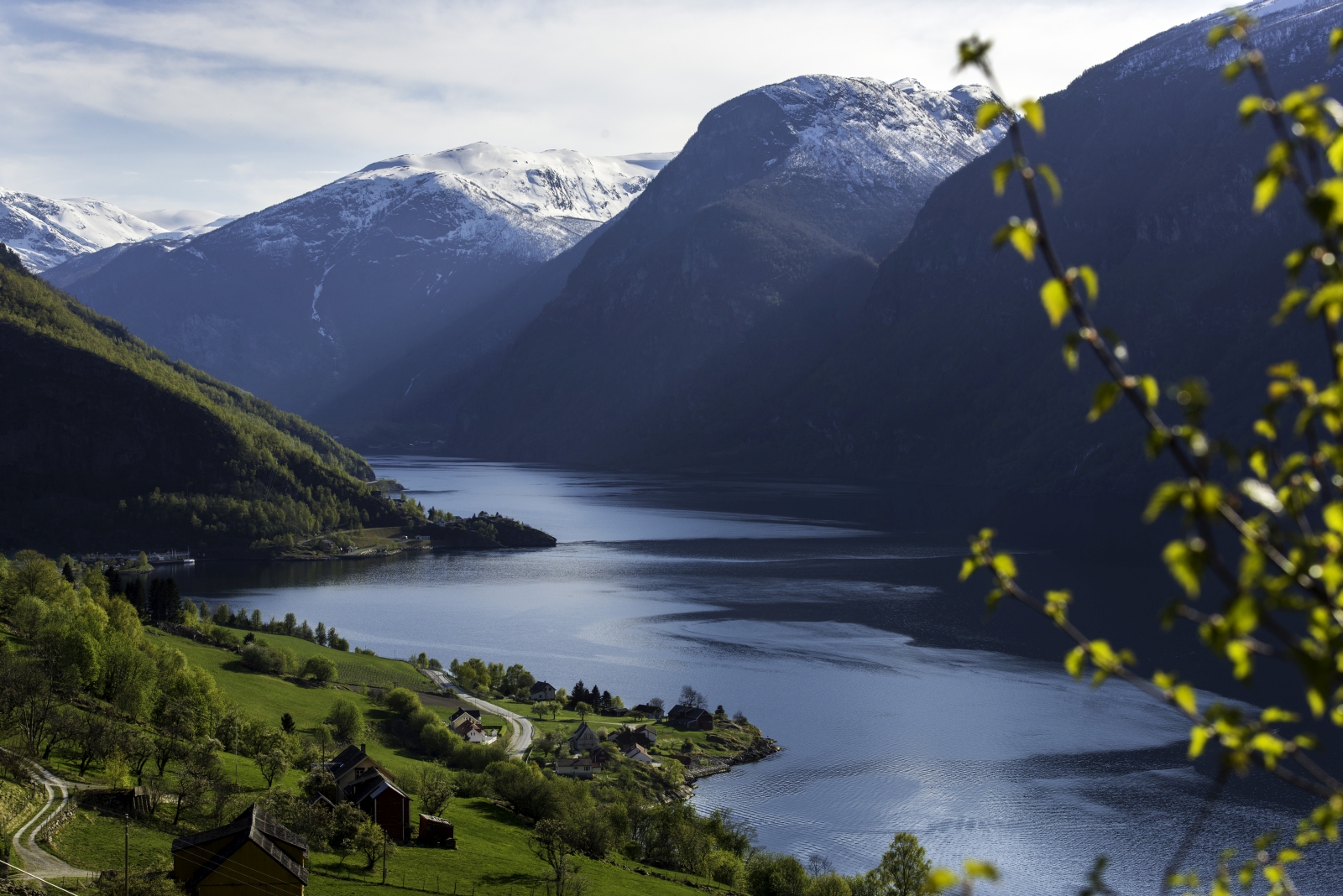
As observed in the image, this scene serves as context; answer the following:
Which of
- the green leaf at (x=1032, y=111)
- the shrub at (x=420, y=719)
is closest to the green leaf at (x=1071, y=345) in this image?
the green leaf at (x=1032, y=111)

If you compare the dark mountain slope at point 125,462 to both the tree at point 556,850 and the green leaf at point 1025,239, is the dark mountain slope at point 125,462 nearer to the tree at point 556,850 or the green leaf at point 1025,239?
the tree at point 556,850

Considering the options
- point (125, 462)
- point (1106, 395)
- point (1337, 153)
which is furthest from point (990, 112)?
point (125, 462)

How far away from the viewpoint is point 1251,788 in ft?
196

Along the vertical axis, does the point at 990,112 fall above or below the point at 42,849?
above

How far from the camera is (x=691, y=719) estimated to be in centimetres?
7156

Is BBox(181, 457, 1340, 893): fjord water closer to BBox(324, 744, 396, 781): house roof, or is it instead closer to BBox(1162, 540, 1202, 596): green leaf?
BBox(324, 744, 396, 781): house roof

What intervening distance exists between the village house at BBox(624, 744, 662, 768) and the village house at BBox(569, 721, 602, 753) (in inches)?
78.7

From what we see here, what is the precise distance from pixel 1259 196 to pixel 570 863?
43439mm

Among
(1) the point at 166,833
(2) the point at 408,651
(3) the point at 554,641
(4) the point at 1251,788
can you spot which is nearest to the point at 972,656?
(4) the point at 1251,788

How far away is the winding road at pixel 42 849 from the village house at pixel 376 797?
964 centimetres

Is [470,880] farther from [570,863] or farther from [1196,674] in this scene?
[1196,674]

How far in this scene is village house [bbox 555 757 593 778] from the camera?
208 ft

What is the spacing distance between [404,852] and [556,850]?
19.8 ft

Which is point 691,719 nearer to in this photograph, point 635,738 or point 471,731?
point 635,738
